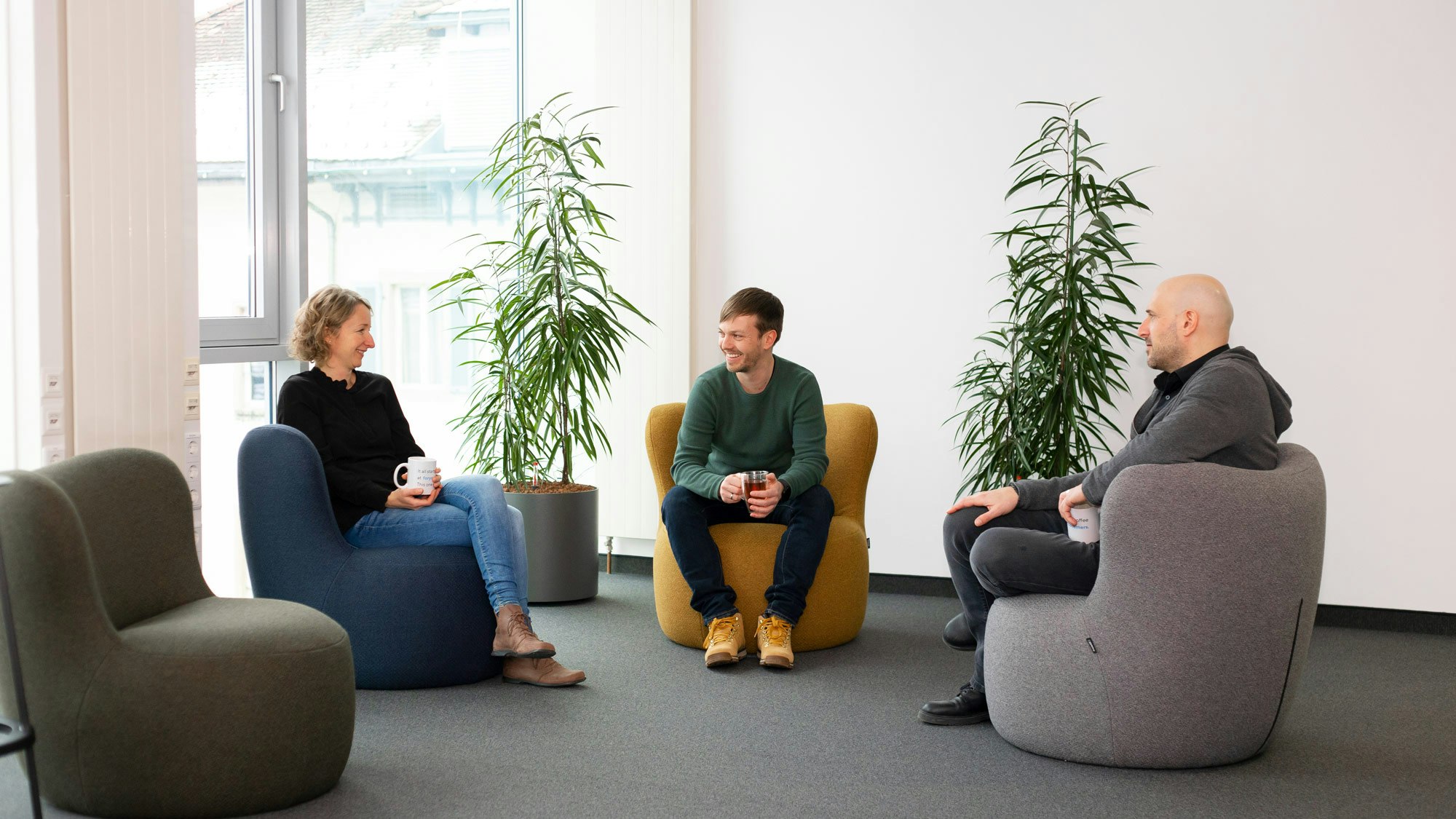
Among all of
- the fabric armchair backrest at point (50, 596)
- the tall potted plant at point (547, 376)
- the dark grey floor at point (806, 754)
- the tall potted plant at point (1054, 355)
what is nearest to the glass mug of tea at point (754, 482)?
the dark grey floor at point (806, 754)

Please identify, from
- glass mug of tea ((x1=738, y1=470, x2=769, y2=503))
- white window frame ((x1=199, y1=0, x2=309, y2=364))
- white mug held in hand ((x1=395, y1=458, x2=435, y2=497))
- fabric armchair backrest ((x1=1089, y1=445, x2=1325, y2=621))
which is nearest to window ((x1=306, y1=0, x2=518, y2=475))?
white window frame ((x1=199, y1=0, x2=309, y2=364))

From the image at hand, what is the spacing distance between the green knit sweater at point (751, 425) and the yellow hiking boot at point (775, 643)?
0.53 metres

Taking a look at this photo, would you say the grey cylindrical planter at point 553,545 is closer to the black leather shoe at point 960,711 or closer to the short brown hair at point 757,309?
the short brown hair at point 757,309

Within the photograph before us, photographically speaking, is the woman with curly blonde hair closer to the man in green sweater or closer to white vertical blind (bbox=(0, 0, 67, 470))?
the man in green sweater

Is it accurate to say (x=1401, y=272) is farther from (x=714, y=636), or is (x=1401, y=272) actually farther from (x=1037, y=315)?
(x=714, y=636)

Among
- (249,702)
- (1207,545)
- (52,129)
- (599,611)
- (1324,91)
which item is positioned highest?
(1324,91)

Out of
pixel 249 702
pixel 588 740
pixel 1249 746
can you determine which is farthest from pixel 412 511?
pixel 1249 746

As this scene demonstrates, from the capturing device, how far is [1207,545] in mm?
2660

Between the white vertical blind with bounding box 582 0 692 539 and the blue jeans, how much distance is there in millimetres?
1821

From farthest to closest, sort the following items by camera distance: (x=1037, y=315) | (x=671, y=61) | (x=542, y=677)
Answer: (x=671, y=61), (x=1037, y=315), (x=542, y=677)

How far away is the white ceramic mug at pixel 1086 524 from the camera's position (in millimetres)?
2941

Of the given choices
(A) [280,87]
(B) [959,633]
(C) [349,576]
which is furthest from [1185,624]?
(A) [280,87]

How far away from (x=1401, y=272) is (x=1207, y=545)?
2.59 metres

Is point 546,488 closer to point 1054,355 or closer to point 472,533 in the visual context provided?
point 472,533
